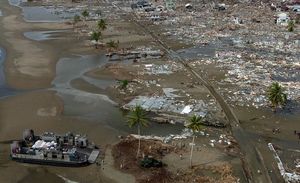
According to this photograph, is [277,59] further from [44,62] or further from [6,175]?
[6,175]

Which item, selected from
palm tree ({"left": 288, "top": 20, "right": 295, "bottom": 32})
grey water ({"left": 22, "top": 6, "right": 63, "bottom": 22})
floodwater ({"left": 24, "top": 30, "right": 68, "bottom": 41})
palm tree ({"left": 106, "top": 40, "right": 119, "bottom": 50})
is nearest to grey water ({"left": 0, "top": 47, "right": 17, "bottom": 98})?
floodwater ({"left": 24, "top": 30, "right": 68, "bottom": 41})

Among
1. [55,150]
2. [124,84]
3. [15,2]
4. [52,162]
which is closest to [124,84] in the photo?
[124,84]

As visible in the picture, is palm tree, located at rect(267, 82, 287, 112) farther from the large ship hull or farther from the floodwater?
the floodwater

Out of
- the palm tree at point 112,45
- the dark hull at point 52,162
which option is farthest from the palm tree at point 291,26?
the dark hull at point 52,162

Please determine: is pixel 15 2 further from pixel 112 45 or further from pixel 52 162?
pixel 52 162

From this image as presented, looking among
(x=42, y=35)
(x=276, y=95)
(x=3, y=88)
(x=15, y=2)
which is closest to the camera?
(x=276, y=95)

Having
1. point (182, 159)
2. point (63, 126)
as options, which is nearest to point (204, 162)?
point (182, 159)
